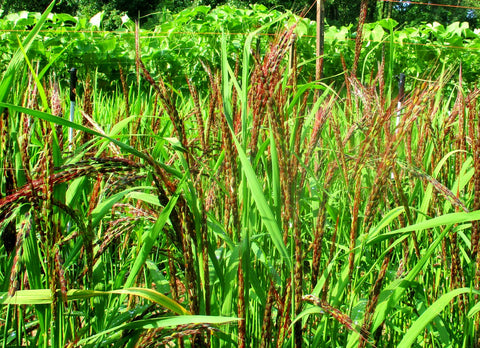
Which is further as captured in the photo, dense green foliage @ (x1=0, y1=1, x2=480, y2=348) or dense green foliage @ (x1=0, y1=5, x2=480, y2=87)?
dense green foliage @ (x1=0, y1=5, x2=480, y2=87)

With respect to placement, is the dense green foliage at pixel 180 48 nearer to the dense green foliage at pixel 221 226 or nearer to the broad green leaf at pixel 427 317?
the dense green foliage at pixel 221 226

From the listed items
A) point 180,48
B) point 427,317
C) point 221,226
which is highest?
point 180,48

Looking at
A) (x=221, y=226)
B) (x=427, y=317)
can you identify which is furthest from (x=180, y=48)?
(x=427, y=317)

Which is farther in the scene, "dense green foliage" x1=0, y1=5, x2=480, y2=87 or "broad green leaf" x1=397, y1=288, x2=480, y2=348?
"dense green foliage" x1=0, y1=5, x2=480, y2=87

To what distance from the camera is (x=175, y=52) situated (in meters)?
4.90

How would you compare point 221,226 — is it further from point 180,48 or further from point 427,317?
point 180,48

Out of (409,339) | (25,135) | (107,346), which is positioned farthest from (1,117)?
(409,339)

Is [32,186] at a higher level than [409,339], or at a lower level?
Answer: higher

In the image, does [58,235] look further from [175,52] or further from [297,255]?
[175,52]

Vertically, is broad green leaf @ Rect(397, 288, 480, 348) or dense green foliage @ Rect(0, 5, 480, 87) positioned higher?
dense green foliage @ Rect(0, 5, 480, 87)

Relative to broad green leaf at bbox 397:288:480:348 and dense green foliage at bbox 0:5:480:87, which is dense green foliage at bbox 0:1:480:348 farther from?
A: dense green foliage at bbox 0:5:480:87

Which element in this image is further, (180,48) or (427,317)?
(180,48)

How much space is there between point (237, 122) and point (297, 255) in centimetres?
32

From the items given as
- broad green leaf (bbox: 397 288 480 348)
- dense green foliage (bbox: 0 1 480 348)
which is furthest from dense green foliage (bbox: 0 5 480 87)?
broad green leaf (bbox: 397 288 480 348)
